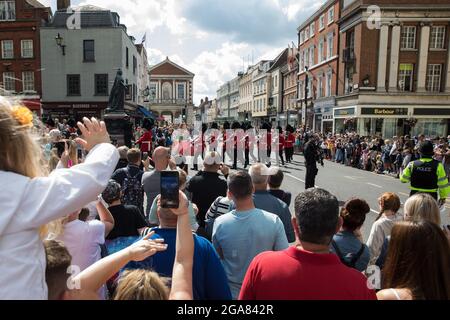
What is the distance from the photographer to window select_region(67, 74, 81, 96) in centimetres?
3409

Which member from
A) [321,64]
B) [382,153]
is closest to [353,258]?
[382,153]

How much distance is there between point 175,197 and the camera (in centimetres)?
174

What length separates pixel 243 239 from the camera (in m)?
3.15

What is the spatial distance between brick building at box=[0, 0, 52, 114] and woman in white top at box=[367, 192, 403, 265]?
35.4m

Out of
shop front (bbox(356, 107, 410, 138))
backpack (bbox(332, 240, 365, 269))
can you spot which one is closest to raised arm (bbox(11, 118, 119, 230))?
backpack (bbox(332, 240, 365, 269))

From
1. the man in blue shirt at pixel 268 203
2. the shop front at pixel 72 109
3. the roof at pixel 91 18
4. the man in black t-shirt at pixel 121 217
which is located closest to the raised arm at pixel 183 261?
the man in black t-shirt at pixel 121 217

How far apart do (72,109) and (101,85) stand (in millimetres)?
3492

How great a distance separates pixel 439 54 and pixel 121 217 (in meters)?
33.9

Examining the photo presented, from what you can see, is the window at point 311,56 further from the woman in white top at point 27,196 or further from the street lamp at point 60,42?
the woman in white top at point 27,196

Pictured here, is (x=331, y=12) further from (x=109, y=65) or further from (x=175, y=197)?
(x=175, y=197)

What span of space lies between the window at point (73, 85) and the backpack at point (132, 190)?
104 feet

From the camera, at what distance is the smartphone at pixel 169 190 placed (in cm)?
Result: 173

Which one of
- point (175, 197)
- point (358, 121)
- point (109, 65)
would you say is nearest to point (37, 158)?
point (175, 197)

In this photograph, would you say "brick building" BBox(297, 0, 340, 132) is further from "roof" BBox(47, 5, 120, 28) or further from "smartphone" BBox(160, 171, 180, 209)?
"smartphone" BBox(160, 171, 180, 209)
